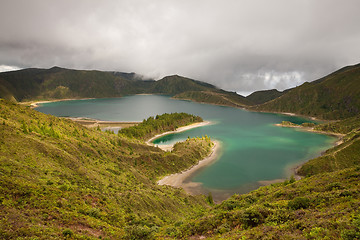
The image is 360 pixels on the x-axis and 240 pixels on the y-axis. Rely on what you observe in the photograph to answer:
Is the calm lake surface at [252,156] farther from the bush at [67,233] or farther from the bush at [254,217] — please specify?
the bush at [67,233]

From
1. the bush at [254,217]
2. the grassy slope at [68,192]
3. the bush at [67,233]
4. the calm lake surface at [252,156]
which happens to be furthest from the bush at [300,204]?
the calm lake surface at [252,156]

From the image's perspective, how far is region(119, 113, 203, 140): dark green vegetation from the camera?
123 metres

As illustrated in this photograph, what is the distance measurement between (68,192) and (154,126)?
11652 centimetres

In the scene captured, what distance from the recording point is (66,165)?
36469mm

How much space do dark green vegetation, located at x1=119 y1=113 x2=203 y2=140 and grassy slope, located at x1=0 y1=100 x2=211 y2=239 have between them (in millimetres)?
61144

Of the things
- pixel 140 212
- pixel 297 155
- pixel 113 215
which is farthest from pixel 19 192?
pixel 297 155

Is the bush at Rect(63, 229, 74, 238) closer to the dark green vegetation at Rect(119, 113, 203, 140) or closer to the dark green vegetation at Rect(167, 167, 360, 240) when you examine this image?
the dark green vegetation at Rect(167, 167, 360, 240)

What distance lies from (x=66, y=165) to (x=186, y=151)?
56.5 m

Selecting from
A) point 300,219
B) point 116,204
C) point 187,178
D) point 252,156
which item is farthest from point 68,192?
point 252,156

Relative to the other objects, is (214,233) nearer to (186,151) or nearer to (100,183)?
(100,183)

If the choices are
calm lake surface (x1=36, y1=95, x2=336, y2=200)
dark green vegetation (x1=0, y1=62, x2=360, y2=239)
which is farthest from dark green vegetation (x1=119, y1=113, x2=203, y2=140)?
dark green vegetation (x1=0, y1=62, x2=360, y2=239)

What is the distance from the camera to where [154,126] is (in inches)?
5664

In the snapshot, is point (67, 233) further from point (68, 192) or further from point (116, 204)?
point (116, 204)

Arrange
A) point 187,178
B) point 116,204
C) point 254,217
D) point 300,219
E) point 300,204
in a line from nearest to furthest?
1. point 300,219
2. point 254,217
3. point 300,204
4. point 116,204
5. point 187,178
